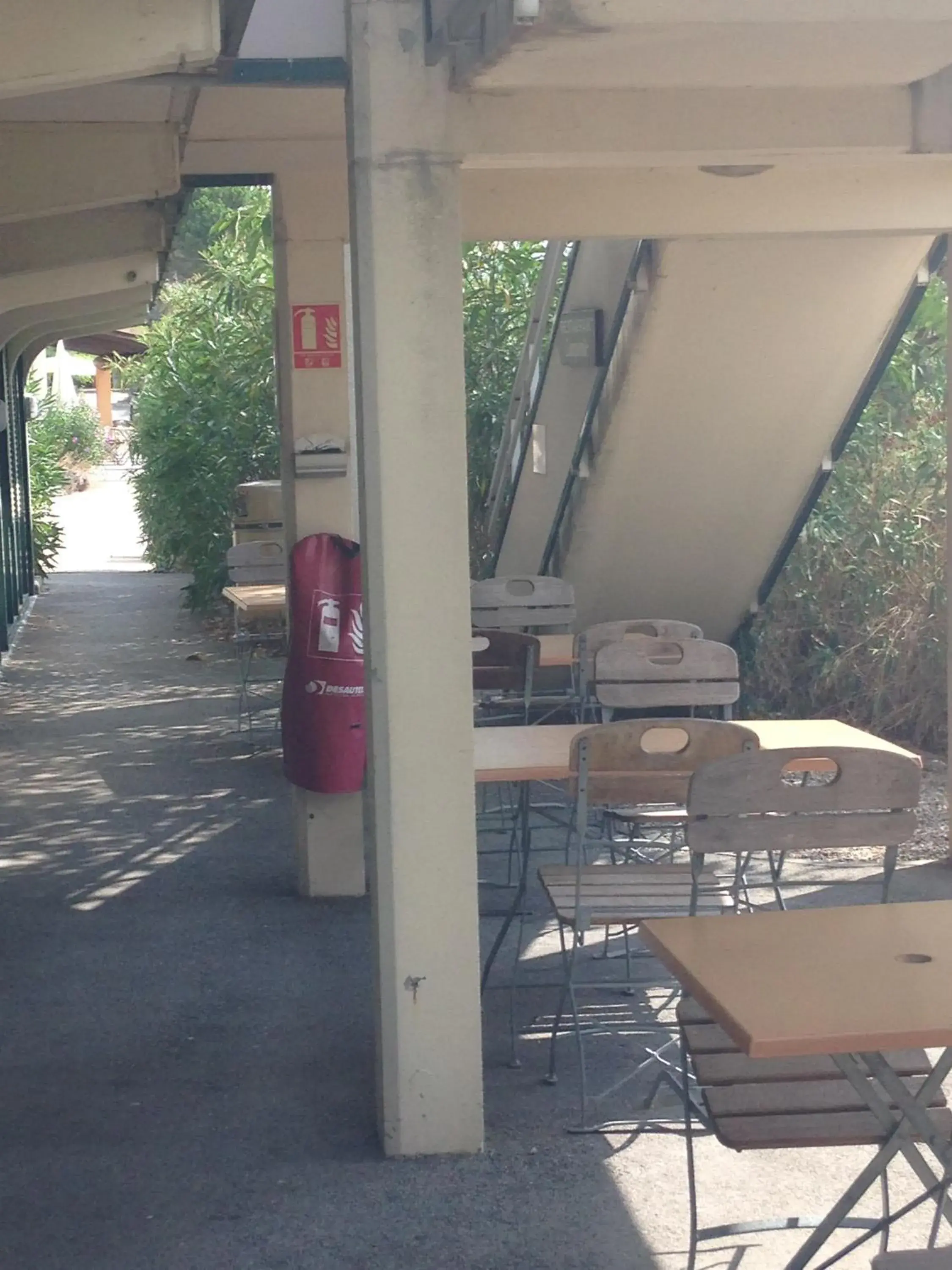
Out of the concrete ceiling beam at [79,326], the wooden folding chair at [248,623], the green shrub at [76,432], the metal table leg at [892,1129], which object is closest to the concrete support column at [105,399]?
the green shrub at [76,432]

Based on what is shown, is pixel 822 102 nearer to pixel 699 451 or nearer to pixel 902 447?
pixel 699 451

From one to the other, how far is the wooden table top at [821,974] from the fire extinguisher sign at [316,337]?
12.1 ft

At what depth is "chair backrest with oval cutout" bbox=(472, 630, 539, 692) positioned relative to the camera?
7238mm

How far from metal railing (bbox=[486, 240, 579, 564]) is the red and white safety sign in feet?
9.67

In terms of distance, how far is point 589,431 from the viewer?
A: 8812mm

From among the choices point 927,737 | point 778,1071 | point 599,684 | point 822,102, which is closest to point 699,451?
point 927,737

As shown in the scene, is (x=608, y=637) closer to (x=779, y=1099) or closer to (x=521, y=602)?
(x=521, y=602)

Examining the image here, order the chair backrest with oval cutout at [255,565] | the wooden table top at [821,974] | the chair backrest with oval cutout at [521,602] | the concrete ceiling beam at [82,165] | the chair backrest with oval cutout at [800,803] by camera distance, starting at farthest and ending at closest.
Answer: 1. the chair backrest with oval cutout at [255,565]
2. the chair backrest with oval cutout at [521,602]
3. the concrete ceiling beam at [82,165]
4. the chair backrest with oval cutout at [800,803]
5. the wooden table top at [821,974]

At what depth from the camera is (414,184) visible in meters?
3.94

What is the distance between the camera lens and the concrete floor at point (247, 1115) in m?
3.70

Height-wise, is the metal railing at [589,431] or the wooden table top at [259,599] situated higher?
the metal railing at [589,431]

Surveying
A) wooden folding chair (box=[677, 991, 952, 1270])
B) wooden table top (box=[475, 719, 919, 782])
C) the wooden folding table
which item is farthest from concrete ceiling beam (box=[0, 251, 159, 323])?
the wooden folding table

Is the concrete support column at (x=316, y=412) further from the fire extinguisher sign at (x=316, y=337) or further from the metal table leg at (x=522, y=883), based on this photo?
the metal table leg at (x=522, y=883)

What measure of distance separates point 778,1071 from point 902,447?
688 centimetres
